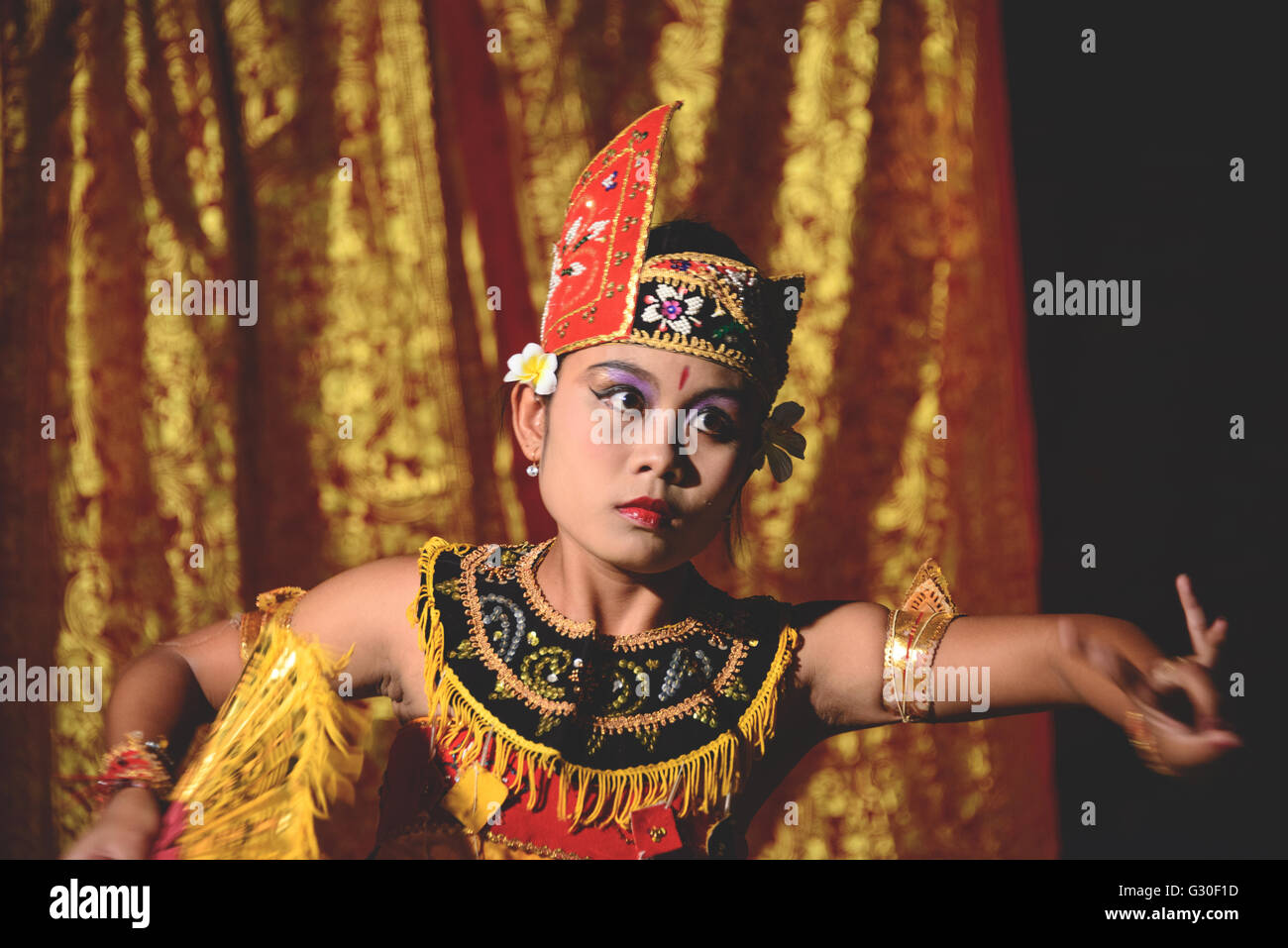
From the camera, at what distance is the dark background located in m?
1.71

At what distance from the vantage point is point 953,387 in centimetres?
188

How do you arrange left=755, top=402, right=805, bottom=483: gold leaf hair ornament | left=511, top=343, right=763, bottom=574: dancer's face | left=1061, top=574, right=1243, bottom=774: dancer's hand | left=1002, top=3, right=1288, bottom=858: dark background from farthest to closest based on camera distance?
1. left=1002, top=3, right=1288, bottom=858: dark background
2. left=755, top=402, right=805, bottom=483: gold leaf hair ornament
3. left=511, top=343, right=763, bottom=574: dancer's face
4. left=1061, top=574, right=1243, bottom=774: dancer's hand

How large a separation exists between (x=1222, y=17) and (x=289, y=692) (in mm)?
1692

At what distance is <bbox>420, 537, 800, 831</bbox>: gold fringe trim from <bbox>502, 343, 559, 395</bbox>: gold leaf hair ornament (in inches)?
12.5

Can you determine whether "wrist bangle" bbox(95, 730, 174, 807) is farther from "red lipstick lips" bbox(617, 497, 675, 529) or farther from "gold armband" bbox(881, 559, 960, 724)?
"gold armband" bbox(881, 559, 960, 724)

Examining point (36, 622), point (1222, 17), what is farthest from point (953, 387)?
point (36, 622)

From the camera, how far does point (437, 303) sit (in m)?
1.78

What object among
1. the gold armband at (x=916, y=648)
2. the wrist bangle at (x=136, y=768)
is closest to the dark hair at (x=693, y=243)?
the gold armband at (x=916, y=648)

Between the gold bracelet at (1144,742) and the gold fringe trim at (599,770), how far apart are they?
382mm

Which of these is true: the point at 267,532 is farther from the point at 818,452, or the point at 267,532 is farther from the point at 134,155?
the point at 818,452

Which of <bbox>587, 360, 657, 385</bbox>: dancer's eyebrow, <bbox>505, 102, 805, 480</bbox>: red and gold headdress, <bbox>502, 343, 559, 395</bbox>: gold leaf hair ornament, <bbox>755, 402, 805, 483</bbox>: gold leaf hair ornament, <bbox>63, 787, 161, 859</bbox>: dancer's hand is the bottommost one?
<bbox>63, 787, 161, 859</bbox>: dancer's hand

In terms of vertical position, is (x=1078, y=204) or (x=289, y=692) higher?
(x=1078, y=204)

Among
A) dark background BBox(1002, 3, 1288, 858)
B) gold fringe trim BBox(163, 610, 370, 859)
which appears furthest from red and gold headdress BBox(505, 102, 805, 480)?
dark background BBox(1002, 3, 1288, 858)

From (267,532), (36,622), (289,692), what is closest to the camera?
(289,692)
